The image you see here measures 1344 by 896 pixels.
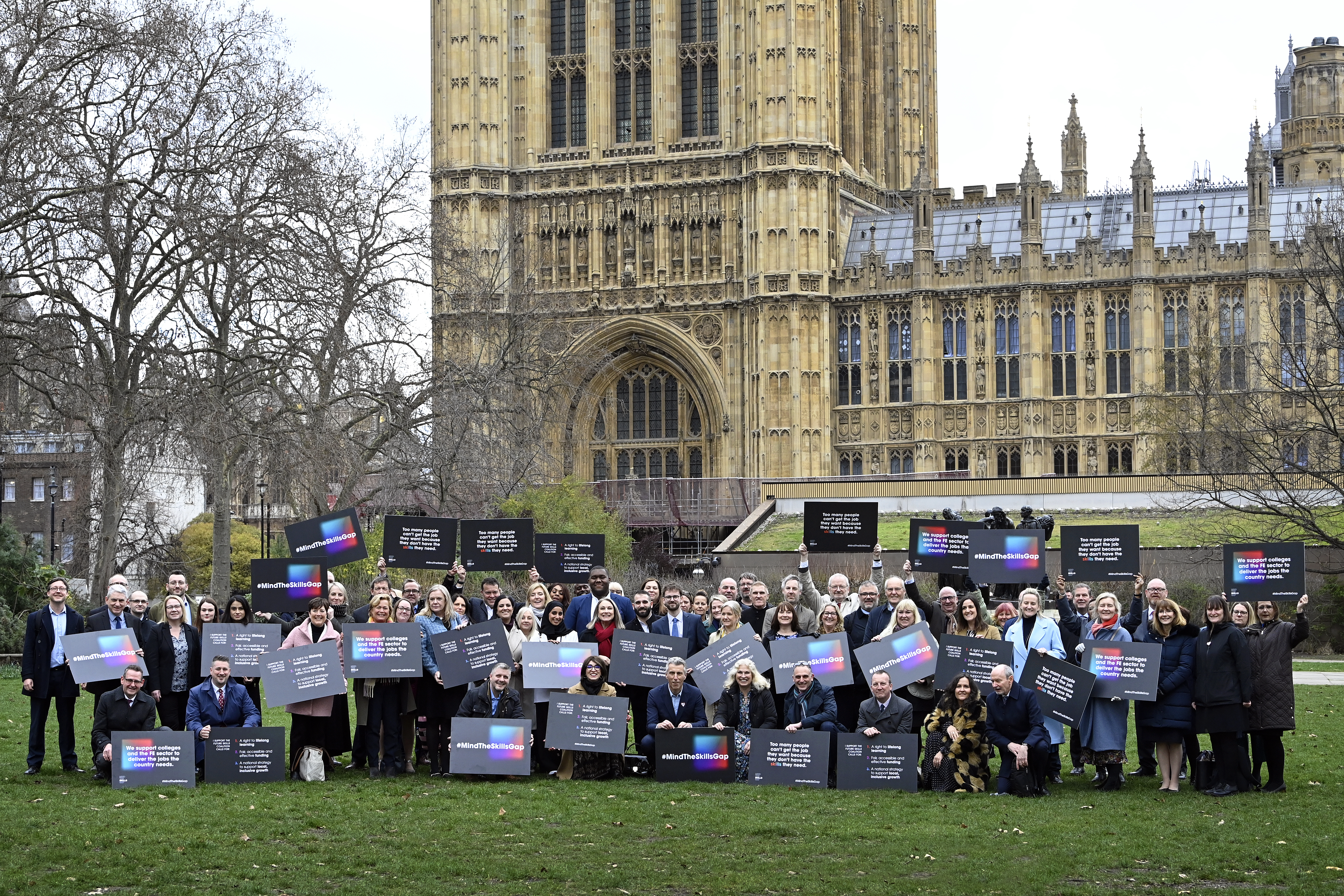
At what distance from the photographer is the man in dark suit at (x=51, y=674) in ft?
54.8

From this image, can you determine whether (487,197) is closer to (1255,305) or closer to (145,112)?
(1255,305)

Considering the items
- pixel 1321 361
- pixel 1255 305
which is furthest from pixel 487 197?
pixel 1321 361

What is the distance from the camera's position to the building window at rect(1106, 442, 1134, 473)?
2074 inches

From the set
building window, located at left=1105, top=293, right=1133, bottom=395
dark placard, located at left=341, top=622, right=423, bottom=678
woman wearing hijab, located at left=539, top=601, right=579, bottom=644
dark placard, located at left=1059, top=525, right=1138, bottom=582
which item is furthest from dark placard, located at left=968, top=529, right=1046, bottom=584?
building window, located at left=1105, top=293, right=1133, bottom=395

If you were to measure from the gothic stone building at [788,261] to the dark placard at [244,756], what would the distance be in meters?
36.5

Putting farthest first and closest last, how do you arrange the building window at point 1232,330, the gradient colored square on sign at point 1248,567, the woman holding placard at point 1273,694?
1. the building window at point 1232,330
2. the gradient colored square on sign at point 1248,567
3. the woman holding placard at point 1273,694

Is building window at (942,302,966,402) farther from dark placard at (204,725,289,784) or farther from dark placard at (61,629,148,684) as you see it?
dark placard at (61,629,148,684)

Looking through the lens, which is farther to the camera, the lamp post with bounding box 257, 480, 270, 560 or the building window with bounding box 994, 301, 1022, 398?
the building window with bounding box 994, 301, 1022, 398

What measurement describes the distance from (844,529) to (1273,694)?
21.5 ft

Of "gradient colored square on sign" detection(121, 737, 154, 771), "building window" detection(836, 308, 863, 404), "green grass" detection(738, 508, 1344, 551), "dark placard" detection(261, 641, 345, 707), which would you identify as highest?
"building window" detection(836, 308, 863, 404)

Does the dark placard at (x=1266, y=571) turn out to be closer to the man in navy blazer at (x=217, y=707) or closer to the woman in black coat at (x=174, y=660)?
the man in navy blazer at (x=217, y=707)

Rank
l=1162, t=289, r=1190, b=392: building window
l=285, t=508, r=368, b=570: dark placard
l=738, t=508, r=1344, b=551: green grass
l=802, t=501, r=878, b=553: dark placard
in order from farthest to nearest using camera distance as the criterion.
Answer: l=1162, t=289, r=1190, b=392: building window
l=738, t=508, r=1344, b=551: green grass
l=802, t=501, r=878, b=553: dark placard
l=285, t=508, r=368, b=570: dark placard

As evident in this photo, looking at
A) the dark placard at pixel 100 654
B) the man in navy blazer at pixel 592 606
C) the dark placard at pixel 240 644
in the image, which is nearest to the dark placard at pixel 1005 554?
the man in navy blazer at pixel 592 606

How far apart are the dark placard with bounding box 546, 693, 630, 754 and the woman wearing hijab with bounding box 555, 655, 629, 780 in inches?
5.6
